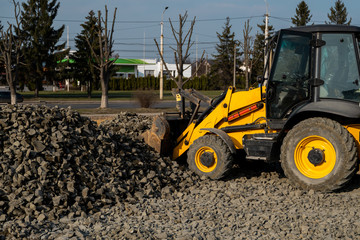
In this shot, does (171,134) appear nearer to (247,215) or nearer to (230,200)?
(230,200)

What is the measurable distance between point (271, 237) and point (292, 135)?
223 centimetres

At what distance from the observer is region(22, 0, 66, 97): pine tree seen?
39688 mm

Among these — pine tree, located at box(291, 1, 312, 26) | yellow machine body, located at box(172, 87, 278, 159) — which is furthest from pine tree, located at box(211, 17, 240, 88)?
yellow machine body, located at box(172, 87, 278, 159)

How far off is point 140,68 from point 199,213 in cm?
8543

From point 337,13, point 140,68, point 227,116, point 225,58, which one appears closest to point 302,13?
point 337,13

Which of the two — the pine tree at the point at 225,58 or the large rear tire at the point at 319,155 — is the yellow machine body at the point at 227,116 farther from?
the pine tree at the point at 225,58

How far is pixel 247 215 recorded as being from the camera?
577 cm

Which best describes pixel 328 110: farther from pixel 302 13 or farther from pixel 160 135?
pixel 302 13

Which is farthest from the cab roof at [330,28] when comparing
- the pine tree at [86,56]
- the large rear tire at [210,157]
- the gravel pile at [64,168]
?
the pine tree at [86,56]

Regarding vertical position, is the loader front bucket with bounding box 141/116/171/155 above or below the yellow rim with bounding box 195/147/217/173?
above

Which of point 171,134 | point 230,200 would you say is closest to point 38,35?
point 171,134

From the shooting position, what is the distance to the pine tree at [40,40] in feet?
130

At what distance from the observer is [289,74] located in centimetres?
712

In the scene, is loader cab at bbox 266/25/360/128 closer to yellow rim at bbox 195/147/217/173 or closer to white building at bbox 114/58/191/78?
yellow rim at bbox 195/147/217/173
